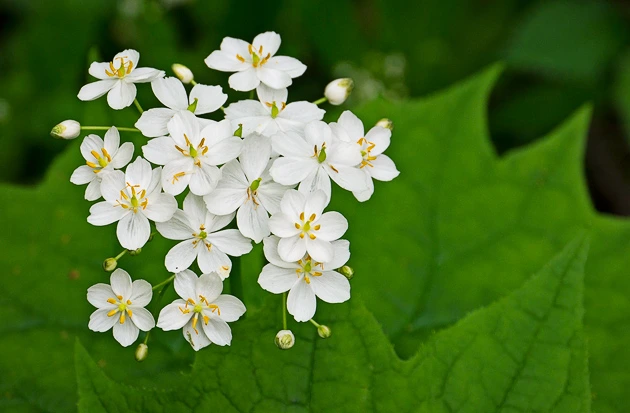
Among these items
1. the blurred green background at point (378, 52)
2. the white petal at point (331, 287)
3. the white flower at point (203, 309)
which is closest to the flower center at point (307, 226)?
the white petal at point (331, 287)

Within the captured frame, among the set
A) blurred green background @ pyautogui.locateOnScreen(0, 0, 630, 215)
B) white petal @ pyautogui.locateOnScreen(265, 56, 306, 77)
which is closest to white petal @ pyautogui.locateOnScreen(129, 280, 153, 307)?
white petal @ pyautogui.locateOnScreen(265, 56, 306, 77)

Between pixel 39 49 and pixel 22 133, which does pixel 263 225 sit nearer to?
pixel 22 133

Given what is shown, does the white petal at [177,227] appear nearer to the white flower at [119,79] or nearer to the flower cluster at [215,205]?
the flower cluster at [215,205]

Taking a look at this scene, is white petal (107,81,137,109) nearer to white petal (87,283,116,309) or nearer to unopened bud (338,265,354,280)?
white petal (87,283,116,309)

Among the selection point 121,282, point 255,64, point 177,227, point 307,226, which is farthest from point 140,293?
point 255,64

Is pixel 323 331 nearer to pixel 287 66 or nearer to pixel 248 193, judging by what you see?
pixel 248 193

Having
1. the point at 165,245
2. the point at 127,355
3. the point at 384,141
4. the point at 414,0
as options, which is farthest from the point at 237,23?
the point at 384,141
